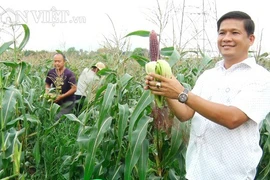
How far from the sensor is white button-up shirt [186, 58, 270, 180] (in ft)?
6.52

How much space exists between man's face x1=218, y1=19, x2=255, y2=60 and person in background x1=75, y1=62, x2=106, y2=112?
1.22m

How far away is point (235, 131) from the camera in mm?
2041

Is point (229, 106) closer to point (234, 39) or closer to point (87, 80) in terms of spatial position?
point (234, 39)

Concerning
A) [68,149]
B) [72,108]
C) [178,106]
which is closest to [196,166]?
[178,106]

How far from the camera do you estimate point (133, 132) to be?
265 cm

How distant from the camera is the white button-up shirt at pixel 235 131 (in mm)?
1987

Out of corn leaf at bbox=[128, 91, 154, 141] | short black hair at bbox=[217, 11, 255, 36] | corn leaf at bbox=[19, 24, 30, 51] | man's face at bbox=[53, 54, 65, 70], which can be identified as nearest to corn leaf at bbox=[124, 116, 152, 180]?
corn leaf at bbox=[128, 91, 154, 141]

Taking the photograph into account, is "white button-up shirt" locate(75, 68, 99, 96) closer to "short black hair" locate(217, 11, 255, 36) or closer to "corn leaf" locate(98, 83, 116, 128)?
"corn leaf" locate(98, 83, 116, 128)

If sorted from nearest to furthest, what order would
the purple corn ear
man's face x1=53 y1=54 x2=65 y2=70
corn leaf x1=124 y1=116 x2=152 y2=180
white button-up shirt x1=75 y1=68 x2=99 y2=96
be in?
1. the purple corn ear
2. corn leaf x1=124 y1=116 x2=152 y2=180
3. white button-up shirt x1=75 y1=68 x2=99 y2=96
4. man's face x1=53 y1=54 x2=65 y2=70

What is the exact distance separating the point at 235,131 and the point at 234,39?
477mm

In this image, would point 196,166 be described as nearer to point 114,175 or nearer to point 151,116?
point 151,116

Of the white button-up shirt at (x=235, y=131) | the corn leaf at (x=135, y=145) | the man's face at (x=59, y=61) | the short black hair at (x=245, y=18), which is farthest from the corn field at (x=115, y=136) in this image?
the man's face at (x=59, y=61)

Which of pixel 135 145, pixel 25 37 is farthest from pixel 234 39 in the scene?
pixel 25 37

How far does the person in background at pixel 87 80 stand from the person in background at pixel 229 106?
105cm
